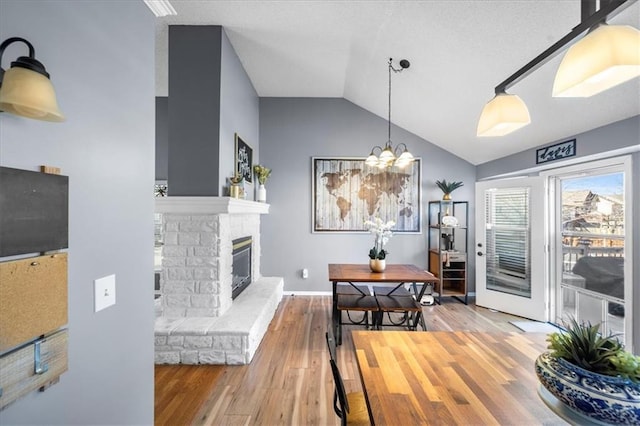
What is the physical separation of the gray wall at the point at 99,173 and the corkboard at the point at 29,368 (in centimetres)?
4

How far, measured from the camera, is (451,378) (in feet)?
3.98

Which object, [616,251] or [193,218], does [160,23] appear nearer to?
[193,218]

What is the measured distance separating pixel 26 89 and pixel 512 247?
4.83 metres

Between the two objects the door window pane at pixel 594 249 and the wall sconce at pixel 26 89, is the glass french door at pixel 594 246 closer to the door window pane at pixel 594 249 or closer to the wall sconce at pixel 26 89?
the door window pane at pixel 594 249

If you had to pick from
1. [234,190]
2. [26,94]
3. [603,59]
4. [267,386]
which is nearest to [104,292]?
[26,94]

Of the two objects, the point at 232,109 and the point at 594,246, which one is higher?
the point at 232,109

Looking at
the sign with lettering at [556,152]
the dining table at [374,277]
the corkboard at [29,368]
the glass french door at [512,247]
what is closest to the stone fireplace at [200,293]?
the dining table at [374,277]

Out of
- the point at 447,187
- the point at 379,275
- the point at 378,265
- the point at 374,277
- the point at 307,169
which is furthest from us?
the point at 307,169

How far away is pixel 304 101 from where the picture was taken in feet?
15.6

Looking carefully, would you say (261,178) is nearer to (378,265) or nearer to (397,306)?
(378,265)

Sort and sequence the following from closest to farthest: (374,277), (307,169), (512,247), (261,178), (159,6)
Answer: (159,6) → (374,277) → (512,247) → (261,178) → (307,169)

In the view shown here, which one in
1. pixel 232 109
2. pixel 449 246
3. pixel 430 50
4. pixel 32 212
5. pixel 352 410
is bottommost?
pixel 352 410

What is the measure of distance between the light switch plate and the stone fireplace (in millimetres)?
1602

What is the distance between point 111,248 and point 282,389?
1.75 metres
